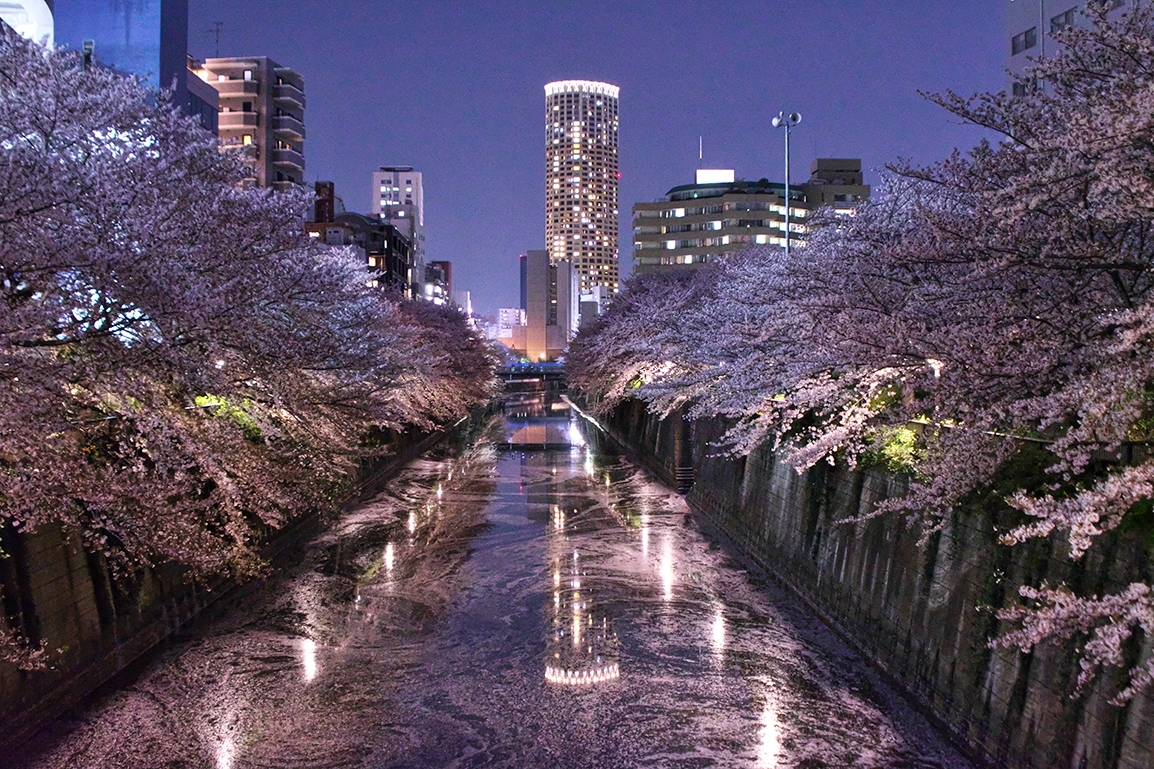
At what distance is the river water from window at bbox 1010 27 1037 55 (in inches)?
1331

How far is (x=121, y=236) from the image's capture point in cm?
1241

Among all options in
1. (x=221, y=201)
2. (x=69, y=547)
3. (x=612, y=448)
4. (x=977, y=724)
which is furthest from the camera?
(x=612, y=448)

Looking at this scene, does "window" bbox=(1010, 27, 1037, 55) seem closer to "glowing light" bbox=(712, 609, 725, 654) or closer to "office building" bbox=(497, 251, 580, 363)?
"glowing light" bbox=(712, 609, 725, 654)

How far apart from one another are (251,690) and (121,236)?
7029 millimetres

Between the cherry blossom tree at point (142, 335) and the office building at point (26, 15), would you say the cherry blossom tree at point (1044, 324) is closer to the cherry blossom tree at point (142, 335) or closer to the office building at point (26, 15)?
the cherry blossom tree at point (142, 335)

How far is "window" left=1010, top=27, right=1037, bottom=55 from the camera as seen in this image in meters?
42.8

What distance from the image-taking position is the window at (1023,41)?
42.8 metres

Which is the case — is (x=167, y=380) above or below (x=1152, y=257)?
below

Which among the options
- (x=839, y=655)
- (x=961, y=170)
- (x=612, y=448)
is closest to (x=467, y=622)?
(x=839, y=655)

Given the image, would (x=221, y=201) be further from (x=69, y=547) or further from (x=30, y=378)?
(x=30, y=378)

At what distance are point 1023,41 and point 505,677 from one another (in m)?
43.0

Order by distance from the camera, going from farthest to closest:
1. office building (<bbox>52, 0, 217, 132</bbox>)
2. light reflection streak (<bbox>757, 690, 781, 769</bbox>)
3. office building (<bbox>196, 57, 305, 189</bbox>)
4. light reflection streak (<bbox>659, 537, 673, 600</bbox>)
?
office building (<bbox>196, 57, 305, 189</bbox>)
office building (<bbox>52, 0, 217, 132</bbox>)
light reflection streak (<bbox>659, 537, 673, 600</bbox>)
light reflection streak (<bbox>757, 690, 781, 769</bbox>)

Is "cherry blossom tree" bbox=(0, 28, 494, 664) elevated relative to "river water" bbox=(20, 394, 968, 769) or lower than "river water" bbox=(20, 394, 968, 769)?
elevated

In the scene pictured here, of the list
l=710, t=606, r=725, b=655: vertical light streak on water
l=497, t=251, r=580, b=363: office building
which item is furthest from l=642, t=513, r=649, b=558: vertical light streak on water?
l=497, t=251, r=580, b=363: office building
